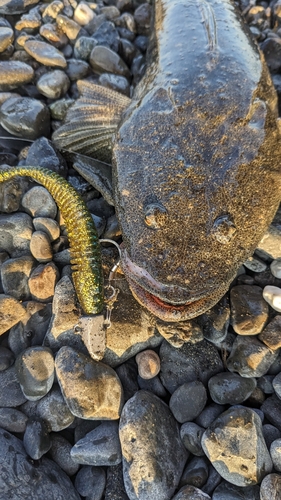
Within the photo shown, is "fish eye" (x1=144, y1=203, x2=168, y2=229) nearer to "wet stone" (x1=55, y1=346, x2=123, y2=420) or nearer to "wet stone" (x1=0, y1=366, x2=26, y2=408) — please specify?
"wet stone" (x1=55, y1=346, x2=123, y2=420)

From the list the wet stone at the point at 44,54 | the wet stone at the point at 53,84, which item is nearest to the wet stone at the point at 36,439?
the wet stone at the point at 53,84

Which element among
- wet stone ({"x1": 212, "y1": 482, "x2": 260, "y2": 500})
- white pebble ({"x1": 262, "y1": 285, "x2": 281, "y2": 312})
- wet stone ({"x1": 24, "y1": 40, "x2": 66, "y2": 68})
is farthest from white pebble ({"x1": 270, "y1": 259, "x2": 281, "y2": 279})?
wet stone ({"x1": 24, "y1": 40, "x2": 66, "y2": 68})

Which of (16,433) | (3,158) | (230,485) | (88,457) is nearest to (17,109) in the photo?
(3,158)

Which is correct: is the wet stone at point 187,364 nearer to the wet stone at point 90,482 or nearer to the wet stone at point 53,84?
the wet stone at point 90,482

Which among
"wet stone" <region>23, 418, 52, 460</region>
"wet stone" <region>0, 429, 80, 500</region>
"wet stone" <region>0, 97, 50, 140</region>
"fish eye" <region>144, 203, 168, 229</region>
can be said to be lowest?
"wet stone" <region>0, 429, 80, 500</region>

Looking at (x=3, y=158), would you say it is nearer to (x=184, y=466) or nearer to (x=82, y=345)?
(x=82, y=345)

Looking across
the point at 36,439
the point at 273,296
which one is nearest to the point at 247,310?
the point at 273,296

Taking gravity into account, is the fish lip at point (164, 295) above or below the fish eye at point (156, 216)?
below
